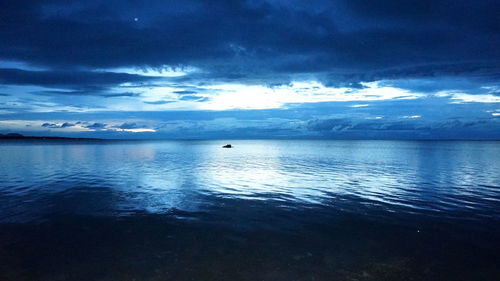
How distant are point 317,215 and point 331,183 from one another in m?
15.1

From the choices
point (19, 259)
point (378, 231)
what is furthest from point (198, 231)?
point (378, 231)

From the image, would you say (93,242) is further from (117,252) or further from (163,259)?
(163,259)

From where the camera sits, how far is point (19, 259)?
1328 centimetres

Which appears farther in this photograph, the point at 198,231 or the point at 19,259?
the point at 198,231

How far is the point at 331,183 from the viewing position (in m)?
35.1

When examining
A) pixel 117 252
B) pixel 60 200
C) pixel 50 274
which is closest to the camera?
pixel 50 274

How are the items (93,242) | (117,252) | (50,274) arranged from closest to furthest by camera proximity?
(50,274), (117,252), (93,242)

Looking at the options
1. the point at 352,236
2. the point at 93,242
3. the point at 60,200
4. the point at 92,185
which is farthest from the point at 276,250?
the point at 92,185

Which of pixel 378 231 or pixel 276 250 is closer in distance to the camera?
pixel 276 250

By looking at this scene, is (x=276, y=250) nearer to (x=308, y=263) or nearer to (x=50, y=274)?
(x=308, y=263)

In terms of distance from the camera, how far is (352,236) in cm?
1670

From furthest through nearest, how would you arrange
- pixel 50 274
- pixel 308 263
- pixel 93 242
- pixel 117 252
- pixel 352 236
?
pixel 352 236 → pixel 93 242 → pixel 117 252 → pixel 308 263 → pixel 50 274

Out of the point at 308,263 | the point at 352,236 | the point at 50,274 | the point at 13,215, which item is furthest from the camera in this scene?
the point at 13,215

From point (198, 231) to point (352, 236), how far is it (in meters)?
9.29
